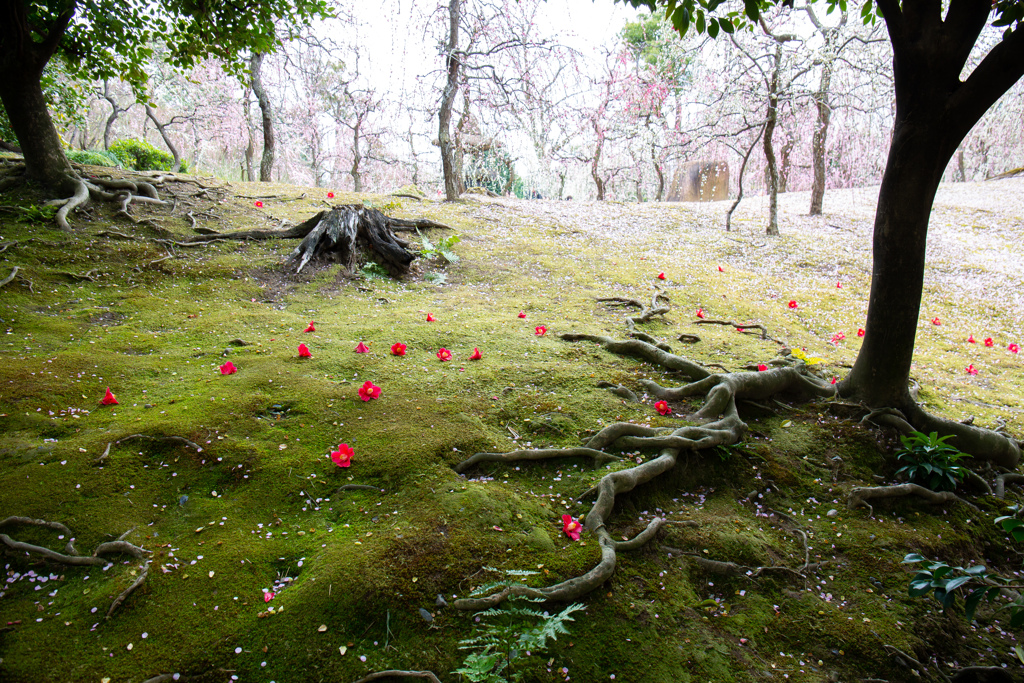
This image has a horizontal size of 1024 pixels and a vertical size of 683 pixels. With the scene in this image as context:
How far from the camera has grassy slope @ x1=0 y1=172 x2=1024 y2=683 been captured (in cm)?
238

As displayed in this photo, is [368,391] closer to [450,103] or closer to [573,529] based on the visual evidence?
[573,529]

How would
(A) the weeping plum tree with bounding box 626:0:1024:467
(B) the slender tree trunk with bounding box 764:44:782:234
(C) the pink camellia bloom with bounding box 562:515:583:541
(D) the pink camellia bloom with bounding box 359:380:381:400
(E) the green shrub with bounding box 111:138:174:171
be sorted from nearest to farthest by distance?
(C) the pink camellia bloom with bounding box 562:515:583:541
(A) the weeping plum tree with bounding box 626:0:1024:467
(D) the pink camellia bloom with bounding box 359:380:381:400
(B) the slender tree trunk with bounding box 764:44:782:234
(E) the green shrub with bounding box 111:138:174:171

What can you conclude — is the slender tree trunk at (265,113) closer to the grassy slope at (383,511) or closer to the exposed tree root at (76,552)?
the grassy slope at (383,511)

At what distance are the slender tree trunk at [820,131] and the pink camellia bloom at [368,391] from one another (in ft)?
46.5

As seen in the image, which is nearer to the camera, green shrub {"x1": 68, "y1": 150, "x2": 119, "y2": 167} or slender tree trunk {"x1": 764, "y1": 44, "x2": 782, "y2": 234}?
slender tree trunk {"x1": 764, "y1": 44, "x2": 782, "y2": 234}

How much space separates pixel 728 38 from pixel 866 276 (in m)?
8.37

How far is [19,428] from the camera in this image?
349cm

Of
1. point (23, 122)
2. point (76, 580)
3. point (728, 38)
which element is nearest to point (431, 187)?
point (728, 38)

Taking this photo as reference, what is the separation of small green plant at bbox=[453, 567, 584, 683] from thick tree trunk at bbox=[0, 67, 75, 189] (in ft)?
32.9

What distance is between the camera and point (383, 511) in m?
3.11

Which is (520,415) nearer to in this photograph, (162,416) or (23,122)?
(162,416)

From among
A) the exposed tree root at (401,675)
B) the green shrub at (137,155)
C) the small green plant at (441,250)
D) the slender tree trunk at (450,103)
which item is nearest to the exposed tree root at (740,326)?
the small green plant at (441,250)

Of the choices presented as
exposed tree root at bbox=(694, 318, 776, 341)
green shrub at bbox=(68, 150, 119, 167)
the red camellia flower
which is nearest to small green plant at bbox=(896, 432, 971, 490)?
exposed tree root at bbox=(694, 318, 776, 341)

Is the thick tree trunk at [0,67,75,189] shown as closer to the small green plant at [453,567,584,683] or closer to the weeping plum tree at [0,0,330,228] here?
the weeping plum tree at [0,0,330,228]
